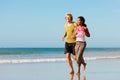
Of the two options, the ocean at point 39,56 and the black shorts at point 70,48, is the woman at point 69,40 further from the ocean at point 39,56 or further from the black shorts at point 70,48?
the ocean at point 39,56

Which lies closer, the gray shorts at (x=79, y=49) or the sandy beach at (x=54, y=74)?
the sandy beach at (x=54, y=74)

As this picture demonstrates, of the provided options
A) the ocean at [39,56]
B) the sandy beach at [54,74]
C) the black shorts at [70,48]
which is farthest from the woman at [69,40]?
the ocean at [39,56]

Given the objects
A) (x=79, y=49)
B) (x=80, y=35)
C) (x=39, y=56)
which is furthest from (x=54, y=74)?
(x=39, y=56)

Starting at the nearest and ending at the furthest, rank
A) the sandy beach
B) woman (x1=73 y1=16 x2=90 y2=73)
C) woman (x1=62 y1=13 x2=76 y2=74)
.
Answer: the sandy beach → woman (x1=73 y1=16 x2=90 y2=73) → woman (x1=62 y1=13 x2=76 y2=74)

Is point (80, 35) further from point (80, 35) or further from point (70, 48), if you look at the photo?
point (70, 48)

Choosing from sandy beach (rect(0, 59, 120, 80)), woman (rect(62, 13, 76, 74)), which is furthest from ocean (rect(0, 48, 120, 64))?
woman (rect(62, 13, 76, 74))

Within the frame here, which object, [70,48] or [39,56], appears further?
[39,56]

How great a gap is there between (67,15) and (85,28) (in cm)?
72

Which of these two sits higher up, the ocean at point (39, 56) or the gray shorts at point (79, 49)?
the gray shorts at point (79, 49)

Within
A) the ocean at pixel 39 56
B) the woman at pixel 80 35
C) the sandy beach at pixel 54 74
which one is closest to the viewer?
the sandy beach at pixel 54 74

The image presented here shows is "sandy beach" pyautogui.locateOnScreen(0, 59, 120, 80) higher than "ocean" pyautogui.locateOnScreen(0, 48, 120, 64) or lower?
higher

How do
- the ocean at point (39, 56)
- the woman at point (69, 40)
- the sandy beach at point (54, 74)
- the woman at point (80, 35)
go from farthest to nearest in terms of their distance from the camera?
the ocean at point (39, 56) → the woman at point (69, 40) → the woman at point (80, 35) → the sandy beach at point (54, 74)

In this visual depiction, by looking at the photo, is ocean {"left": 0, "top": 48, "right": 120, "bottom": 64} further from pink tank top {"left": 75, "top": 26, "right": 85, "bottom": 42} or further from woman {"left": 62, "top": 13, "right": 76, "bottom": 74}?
pink tank top {"left": 75, "top": 26, "right": 85, "bottom": 42}

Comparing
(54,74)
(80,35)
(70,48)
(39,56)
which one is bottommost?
(39,56)
